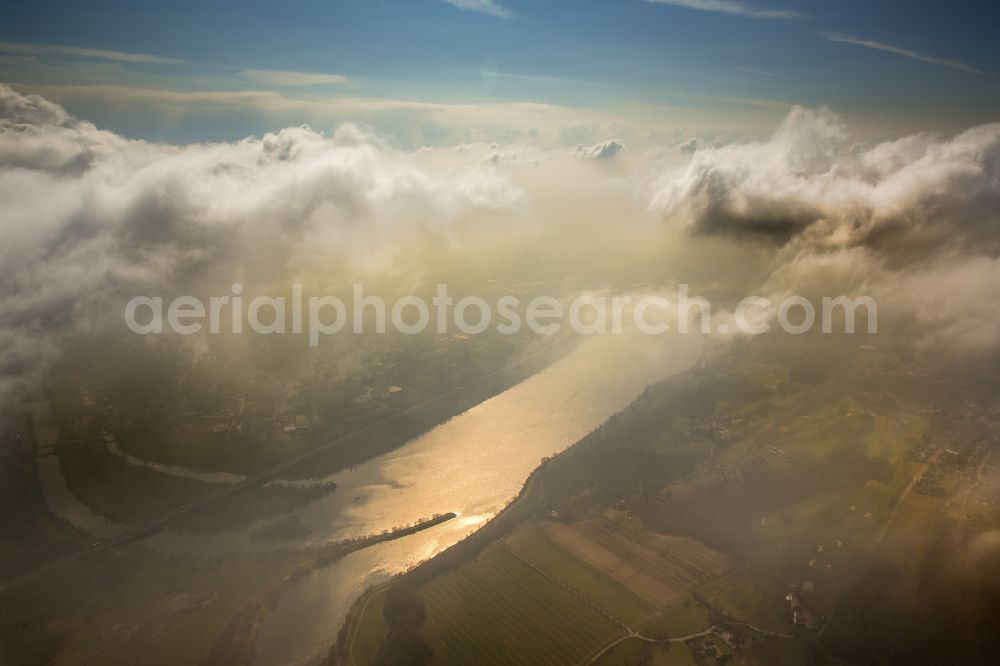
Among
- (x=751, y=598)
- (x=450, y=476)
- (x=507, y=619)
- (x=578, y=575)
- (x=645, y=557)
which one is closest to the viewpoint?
(x=507, y=619)

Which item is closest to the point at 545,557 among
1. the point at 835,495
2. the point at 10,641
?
the point at 835,495

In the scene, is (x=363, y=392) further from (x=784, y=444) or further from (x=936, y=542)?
(x=936, y=542)

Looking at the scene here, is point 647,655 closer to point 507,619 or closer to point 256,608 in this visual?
point 507,619

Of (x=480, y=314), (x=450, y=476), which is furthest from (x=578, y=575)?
(x=480, y=314)

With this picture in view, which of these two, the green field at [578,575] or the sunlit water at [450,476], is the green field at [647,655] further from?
the sunlit water at [450,476]

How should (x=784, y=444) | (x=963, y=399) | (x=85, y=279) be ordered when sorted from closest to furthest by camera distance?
(x=784, y=444) → (x=963, y=399) → (x=85, y=279)

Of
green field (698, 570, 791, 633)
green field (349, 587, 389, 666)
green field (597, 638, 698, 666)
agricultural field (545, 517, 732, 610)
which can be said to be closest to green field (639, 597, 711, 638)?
agricultural field (545, 517, 732, 610)

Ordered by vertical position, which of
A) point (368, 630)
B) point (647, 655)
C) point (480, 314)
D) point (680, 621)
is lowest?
point (368, 630)
